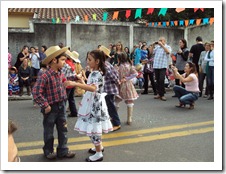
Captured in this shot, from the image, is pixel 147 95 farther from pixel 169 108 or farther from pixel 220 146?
pixel 220 146

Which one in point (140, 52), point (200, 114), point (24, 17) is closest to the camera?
point (200, 114)

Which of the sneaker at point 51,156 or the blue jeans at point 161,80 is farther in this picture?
the blue jeans at point 161,80

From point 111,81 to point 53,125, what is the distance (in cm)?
164

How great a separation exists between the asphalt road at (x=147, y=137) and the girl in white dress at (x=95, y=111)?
33 cm

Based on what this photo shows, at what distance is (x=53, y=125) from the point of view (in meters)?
4.36

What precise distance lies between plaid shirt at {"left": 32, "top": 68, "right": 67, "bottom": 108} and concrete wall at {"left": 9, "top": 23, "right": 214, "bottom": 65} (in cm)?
946

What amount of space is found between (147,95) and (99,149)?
19.2 ft

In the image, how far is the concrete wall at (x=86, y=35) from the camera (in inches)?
525

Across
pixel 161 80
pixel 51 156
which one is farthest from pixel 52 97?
pixel 161 80

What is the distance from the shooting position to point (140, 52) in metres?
11.9

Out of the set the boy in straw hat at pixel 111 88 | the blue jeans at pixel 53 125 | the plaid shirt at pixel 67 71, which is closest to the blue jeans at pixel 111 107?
the boy in straw hat at pixel 111 88

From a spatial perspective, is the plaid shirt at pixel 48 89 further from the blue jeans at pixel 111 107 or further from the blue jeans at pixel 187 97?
the blue jeans at pixel 187 97

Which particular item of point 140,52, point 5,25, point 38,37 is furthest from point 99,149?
point 38,37

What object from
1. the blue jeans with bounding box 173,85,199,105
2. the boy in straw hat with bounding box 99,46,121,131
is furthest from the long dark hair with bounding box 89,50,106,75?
the blue jeans with bounding box 173,85,199,105
